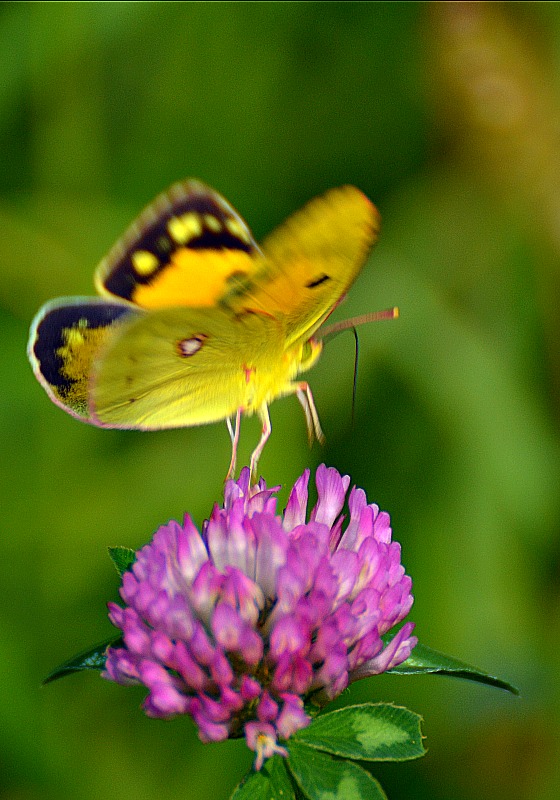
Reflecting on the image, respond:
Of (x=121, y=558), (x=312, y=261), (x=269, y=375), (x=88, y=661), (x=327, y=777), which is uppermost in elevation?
(x=312, y=261)

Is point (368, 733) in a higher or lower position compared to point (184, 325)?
lower

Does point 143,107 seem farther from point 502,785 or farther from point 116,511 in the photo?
point 502,785

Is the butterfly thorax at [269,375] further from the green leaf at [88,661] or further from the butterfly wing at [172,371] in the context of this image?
the green leaf at [88,661]

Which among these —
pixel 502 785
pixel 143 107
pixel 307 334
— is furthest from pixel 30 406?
pixel 502 785

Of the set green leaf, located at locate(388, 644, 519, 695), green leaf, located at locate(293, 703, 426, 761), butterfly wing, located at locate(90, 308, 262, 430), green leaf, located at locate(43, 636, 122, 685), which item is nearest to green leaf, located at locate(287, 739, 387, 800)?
green leaf, located at locate(293, 703, 426, 761)

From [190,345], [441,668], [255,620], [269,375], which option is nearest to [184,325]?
[190,345]

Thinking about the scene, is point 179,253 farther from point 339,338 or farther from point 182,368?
point 339,338
